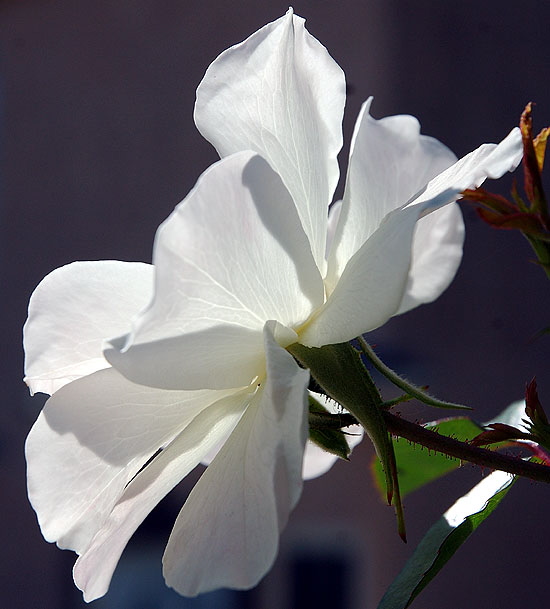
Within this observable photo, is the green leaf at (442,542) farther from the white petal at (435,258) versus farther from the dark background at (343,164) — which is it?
the dark background at (343,164)

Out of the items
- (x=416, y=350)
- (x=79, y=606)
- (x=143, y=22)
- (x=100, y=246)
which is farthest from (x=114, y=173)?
(x=79, y=606)

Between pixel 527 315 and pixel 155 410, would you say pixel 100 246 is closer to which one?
pixel 527 315

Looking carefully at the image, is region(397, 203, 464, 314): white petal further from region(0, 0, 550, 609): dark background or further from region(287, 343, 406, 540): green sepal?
region(0, 0, 550, 609): dark background

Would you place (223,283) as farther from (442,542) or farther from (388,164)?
(442,542)

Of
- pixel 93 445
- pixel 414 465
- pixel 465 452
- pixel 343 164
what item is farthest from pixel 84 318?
pixel 343 164

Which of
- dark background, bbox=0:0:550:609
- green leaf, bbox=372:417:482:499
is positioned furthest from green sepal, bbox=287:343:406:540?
dark background, bbox=0:0:550:609

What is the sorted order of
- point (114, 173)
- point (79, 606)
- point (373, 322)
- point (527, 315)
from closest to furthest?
point (373, 322)
point (527, 315)
point (79, 606)
point (114, 173)
